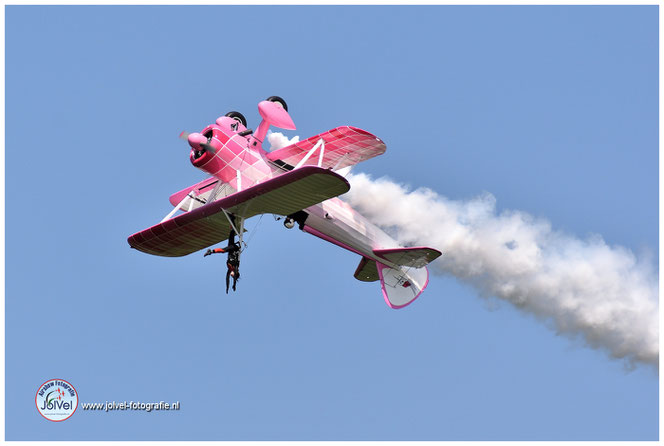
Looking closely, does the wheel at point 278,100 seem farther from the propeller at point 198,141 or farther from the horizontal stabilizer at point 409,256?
the horizontal stabilizer at point 409,256

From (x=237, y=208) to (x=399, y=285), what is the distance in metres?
8.21

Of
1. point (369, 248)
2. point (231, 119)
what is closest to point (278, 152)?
point (231, 119)

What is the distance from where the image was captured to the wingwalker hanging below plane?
40.8m

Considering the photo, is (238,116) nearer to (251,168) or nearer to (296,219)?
(251,168)

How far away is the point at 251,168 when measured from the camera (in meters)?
42.8

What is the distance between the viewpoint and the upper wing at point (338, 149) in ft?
139

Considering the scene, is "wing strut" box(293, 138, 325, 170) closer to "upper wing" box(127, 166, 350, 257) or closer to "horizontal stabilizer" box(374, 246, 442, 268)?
"upper wing" box(127, 166, 350, 257)

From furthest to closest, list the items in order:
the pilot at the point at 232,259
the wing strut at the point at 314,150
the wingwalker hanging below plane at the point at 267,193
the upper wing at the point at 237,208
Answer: the wing strut at the point at 314,150, the pilot at the point at 232,259, the wingwalker hanging below plane at the point at 267,193, the upper wing at the point at 237,208

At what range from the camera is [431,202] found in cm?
4753

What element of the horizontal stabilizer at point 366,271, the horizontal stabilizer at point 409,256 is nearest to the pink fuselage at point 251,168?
the horizontal stabilizer at point 409,256

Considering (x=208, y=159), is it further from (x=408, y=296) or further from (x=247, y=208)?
(x=408, y=296)

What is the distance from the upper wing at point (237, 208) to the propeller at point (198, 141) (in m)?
1.84

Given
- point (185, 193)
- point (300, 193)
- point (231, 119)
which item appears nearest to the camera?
point (300, 193)

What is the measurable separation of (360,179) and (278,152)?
169 inches
